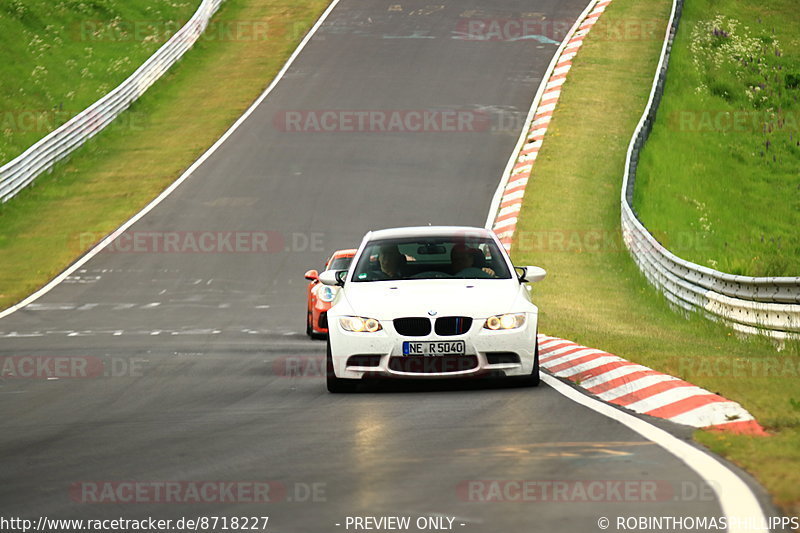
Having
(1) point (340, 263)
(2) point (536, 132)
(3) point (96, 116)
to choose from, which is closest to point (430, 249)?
(1) point (340, 263)

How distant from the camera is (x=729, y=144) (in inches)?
1383

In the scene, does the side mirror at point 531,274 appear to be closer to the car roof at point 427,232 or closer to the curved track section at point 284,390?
the car roof at point 427,232

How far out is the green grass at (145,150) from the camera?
27.0 m

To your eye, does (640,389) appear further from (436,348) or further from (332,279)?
(332,279)

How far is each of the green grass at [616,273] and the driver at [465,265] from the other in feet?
5.68

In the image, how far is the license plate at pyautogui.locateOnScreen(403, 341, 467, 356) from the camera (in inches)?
432

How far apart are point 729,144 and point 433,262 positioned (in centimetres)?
2438

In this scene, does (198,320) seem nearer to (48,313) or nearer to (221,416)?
(48,313)

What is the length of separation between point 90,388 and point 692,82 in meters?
30.1

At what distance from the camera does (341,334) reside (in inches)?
441

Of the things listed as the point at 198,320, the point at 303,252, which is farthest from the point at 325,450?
the point at 303,252

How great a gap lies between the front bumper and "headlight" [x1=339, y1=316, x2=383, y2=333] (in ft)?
0.19

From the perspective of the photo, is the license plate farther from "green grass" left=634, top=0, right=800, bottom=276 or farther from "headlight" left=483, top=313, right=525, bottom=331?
"green grass" left=634, top=0, right=800, bottom=276

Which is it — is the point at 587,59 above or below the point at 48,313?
above
